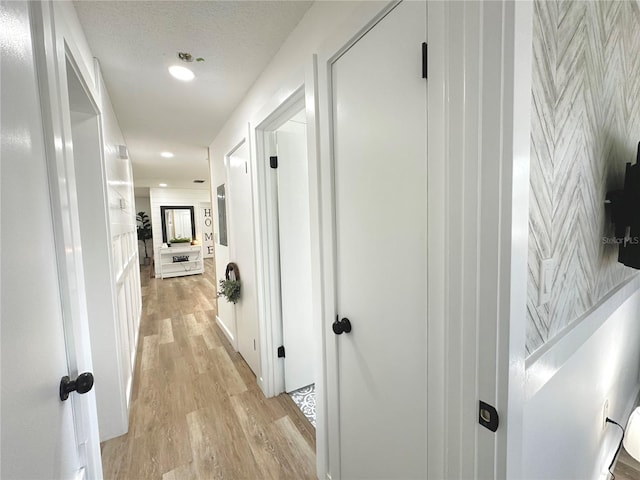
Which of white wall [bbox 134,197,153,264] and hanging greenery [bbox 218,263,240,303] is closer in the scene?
hanging greenery [bbox 218,263,240,303]

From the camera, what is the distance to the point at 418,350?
2.88 ft

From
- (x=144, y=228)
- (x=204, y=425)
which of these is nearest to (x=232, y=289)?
(x=204, y=425)

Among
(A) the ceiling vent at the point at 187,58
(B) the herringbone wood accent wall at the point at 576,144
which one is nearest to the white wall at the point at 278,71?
(A) the ceiling vent at the point at 187,58

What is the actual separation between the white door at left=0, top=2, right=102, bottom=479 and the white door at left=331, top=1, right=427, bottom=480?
951 mm

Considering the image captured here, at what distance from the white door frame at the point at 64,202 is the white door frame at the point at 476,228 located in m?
1.12

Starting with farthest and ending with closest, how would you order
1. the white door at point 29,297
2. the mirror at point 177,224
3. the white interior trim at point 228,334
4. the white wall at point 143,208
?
the white wall at point 143,208, the mirror at point 177,224, the white interior trim at point 228,334, the white door at point 29,297

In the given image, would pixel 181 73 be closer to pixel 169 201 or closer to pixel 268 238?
pixel 268 238

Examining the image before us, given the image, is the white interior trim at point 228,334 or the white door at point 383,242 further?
the white interior trim at point 228,334

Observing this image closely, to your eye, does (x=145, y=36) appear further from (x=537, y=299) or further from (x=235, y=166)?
(x=537, y=299)

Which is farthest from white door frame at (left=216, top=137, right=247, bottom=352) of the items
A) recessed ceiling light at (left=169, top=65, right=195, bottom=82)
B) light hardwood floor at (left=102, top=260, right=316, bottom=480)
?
recessed ceiling light at (left=169, top=65, right=195, bottom=82)

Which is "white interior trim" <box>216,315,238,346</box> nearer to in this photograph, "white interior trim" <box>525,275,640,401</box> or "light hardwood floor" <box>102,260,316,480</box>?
"light hardwood floor" <box>102,260,316,480</box>

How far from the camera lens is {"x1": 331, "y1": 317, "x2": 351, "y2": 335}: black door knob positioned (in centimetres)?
118

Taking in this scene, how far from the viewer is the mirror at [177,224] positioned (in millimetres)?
6898

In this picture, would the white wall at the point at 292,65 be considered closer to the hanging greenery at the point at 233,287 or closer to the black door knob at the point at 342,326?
the hanging greenery at the point at 233,287
